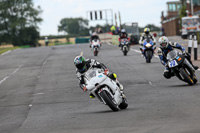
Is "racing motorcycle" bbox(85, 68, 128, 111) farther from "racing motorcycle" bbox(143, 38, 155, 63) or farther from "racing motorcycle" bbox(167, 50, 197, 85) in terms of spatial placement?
"racing motorcycle" bbox(143, 38, 155, 63)

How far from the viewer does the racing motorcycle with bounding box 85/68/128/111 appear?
11023 millimetres

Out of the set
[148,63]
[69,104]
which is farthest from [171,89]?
[148,63]

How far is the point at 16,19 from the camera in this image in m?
109

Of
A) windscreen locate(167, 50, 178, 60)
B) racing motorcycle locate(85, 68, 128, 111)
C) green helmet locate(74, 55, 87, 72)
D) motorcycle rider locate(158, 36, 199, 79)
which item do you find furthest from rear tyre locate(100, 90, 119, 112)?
motorcycle rider locate(158, 36, 199, 79)

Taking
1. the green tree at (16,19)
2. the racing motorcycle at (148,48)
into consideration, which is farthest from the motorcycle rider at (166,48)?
the green tree at (16,19)

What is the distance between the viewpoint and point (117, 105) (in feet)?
37.3

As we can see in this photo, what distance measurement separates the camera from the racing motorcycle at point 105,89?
1102cm

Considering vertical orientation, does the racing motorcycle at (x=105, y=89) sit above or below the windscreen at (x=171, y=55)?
below

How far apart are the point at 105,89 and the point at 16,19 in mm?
100350

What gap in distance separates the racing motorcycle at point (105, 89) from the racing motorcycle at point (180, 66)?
11.7ft

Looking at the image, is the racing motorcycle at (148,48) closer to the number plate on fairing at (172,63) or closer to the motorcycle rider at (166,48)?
the motorcycle rider at (166,48)

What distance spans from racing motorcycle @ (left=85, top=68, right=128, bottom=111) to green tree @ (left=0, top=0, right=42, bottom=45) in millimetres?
94804

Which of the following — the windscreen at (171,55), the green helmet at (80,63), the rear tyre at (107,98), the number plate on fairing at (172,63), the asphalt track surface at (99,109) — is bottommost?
the asphalt track surface at (99,109)

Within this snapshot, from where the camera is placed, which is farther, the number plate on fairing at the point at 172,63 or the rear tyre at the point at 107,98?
the number plate on fairing at the point at 172,63
